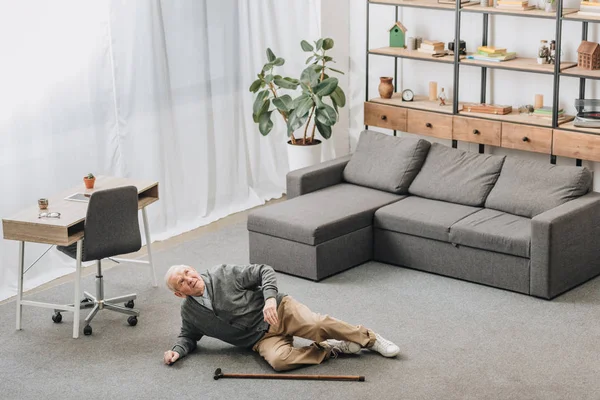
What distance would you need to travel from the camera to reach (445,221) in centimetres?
612

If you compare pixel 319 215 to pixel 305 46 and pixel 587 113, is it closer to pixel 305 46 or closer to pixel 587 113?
pixel 305 46

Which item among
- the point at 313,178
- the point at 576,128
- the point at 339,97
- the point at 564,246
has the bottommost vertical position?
the point at 564,246

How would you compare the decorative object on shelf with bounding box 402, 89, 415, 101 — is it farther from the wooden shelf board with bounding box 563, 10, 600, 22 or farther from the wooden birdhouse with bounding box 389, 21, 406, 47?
the wooden shelf board with bounding box 563, 10, 600, 22

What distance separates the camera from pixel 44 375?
4969mm

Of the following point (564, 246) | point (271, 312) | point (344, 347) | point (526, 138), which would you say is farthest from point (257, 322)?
point (526, 138)

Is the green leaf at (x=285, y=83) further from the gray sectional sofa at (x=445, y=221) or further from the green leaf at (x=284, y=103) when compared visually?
the gray sectional sofa at (x=445, y=221)

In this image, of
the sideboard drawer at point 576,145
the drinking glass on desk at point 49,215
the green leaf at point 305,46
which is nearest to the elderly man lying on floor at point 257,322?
the drinking glass on desk at point 49,215

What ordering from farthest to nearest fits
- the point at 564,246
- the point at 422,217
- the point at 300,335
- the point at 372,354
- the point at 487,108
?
the point at 487,108 → the point at 422,217 → the point at 564,246 → the point at 372,354 → the point at 300,335

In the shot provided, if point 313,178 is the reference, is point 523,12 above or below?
above

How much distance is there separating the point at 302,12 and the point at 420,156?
198 centimetres

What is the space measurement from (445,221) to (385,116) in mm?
1655

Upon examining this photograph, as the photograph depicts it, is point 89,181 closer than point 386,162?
Yes

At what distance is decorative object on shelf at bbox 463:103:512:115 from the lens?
691 cm

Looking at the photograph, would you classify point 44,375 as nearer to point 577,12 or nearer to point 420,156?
point 420,156
